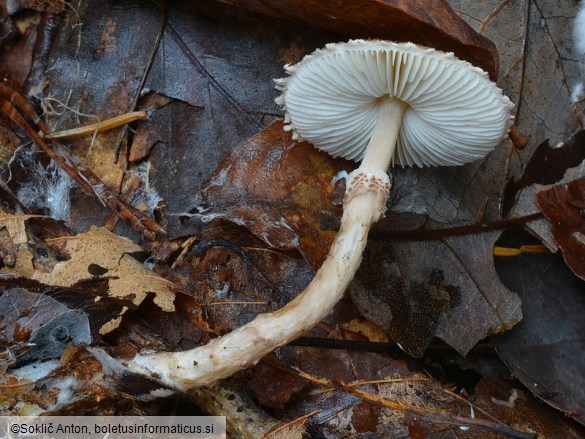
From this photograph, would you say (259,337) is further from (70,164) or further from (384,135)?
(70,164)

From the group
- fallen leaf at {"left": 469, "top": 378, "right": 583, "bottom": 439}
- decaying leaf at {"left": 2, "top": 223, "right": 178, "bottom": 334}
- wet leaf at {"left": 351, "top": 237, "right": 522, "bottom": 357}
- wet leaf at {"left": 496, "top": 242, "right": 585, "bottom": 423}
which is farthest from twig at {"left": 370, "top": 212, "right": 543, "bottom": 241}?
decaying leaf at {"left": 2, "top": 223, "right": 178, "bottom": 334}

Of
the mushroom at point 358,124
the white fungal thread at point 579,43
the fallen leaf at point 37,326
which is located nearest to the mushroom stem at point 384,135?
the mushroom at point 358,124

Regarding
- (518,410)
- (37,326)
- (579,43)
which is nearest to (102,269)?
(37,326)

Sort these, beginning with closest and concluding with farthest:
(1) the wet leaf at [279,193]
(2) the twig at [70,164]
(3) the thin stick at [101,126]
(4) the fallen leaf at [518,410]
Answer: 1. (4) the fallen leaf at [518,410]
2. (1) the wet leaf at [279,193]
3. (2) the twig at [70,164]
4. (3) the thin stick at [101,126]

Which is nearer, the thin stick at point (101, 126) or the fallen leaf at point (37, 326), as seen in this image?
the fallen leaf at point (37, 326)

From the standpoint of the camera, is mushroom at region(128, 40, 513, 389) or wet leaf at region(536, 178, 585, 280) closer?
mushroom at region(128, 40, 513, 389)

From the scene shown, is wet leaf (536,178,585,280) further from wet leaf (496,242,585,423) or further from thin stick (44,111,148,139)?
thin stick (44,111,148,139)

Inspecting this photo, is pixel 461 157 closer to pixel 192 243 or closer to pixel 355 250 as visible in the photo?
pixel 355 250

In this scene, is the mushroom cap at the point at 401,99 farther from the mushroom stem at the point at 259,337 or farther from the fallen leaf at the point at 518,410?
the fallen leaf at the point at 518,410
